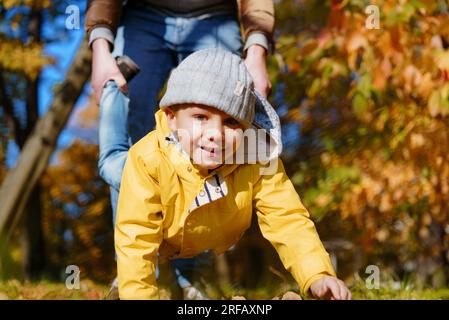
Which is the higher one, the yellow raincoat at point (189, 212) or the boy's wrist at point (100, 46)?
the boy's wrist at point (100, 46)

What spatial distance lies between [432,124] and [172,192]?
2.85 meters

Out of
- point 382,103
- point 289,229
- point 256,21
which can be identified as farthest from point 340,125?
point 289,229

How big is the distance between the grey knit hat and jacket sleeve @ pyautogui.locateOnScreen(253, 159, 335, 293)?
22 cm

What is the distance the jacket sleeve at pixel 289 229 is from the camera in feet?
6.36

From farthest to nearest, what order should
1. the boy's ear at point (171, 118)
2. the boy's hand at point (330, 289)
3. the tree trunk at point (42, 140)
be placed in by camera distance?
the tree trunk at point (42, 140) → the boy's ear at point (171, 118) → the boy's hand at point (330, 289)

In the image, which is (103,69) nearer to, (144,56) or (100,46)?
(100,46)

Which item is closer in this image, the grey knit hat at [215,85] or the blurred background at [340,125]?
the grey knit hat at [215,85]

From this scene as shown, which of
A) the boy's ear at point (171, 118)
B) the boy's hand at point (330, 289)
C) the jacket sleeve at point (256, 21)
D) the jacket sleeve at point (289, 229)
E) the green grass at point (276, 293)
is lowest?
the green grass at point (276, 293)

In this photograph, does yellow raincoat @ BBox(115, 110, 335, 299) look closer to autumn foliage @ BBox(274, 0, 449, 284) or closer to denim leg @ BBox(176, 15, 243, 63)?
denim leg @ BBox(176, 15, 243, 63)

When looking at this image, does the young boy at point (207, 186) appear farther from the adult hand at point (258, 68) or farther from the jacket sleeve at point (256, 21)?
the jacket sleeve at point (256, 21)

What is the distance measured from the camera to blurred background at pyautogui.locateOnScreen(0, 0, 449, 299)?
3885 millimetres

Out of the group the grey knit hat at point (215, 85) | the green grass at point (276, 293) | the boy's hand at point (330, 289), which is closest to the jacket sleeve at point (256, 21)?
the grey knit hat at point (215, 85)

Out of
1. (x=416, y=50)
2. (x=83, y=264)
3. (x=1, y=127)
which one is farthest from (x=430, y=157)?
(x=83, y=264)

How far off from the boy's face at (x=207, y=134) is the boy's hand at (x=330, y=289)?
1.42 feet
